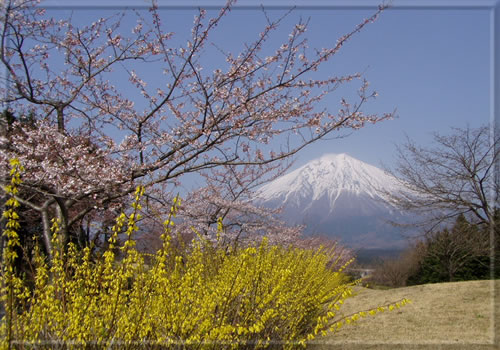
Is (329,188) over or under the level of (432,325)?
over

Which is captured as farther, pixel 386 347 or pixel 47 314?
pixel 386 347

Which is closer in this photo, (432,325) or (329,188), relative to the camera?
(432,325)

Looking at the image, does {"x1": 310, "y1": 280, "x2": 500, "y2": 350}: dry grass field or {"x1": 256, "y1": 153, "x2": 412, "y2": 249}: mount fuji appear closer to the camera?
{"x1": 310, "y1": 280, "x2": 500, "y2": 350}: dry grass field

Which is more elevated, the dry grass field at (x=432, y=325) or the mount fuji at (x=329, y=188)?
the mount fuji at (x=329, y=188)

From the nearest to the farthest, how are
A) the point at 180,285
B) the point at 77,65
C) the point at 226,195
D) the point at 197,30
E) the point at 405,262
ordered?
1. the point at 180,285
2. the point at 197,30
3. the point at 77,65
4. the point at 226,195
5. the point at 405,262

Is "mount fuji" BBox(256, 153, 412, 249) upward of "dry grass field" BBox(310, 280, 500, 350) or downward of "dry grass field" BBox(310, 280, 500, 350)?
upward

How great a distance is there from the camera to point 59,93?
452 centimetres

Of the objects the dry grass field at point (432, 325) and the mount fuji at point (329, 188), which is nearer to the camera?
the dry grass field at point (432, 325)

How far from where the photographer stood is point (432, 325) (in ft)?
15.9

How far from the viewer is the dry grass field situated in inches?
162

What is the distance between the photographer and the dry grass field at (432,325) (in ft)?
13.5

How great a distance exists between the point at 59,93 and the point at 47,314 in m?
3.25

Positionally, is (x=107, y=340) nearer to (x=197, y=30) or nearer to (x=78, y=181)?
(x=78, y=181)

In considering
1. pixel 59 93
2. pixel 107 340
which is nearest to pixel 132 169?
pixel 59 93
